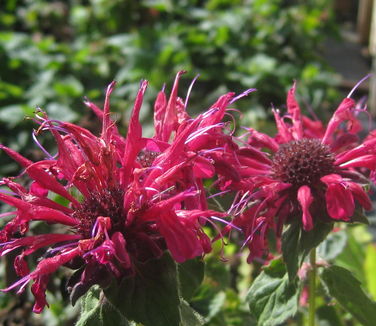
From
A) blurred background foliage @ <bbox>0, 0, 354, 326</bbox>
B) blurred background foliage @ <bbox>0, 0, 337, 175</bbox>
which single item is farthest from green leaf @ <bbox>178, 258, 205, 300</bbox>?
blurred background foliage @ <bbox>0, 0, 337, 175</bbox>

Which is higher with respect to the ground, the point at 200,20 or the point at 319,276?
the point at 319,276

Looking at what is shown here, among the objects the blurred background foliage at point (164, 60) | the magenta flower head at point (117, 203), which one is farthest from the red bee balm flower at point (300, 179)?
the blurred background foliage at point (164, 60)

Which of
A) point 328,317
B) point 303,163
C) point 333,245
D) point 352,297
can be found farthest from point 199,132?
point 328,317

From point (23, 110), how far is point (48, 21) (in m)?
1.63

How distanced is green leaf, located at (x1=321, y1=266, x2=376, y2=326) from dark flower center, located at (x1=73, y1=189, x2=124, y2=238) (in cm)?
38

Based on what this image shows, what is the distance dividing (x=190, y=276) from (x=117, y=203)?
14 centimetres

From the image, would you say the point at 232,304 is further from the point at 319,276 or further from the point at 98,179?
the point at 98,179

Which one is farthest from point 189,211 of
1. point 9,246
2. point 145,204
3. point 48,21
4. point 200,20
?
point 48,21

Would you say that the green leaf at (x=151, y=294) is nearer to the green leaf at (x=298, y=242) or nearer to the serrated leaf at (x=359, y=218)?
the green leaf at (x=298, y=242)

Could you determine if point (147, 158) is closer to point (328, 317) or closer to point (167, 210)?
point (167, 210)

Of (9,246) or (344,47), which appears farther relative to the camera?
(344,47)

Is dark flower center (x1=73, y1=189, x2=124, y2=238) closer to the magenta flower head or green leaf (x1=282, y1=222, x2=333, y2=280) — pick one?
the magenta flower head

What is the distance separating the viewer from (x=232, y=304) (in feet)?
4.93

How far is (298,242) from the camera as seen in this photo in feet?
2.85
